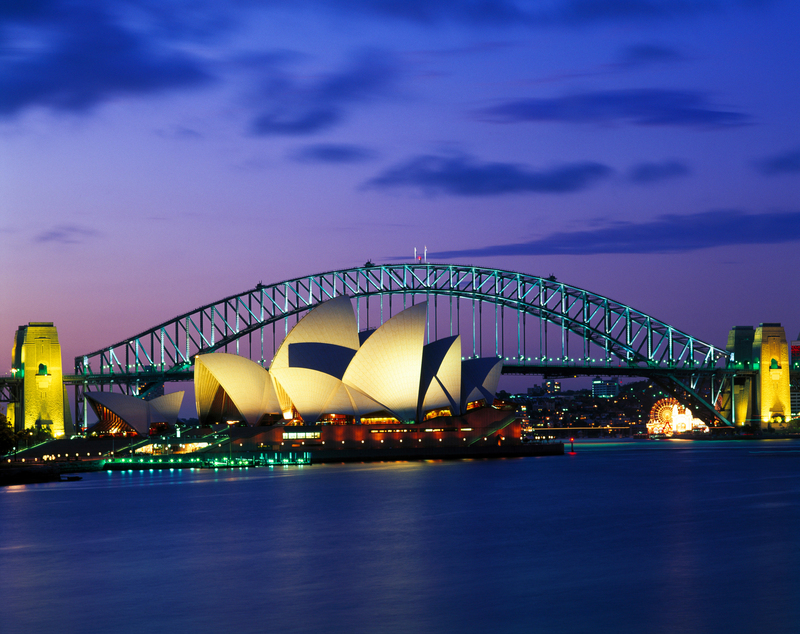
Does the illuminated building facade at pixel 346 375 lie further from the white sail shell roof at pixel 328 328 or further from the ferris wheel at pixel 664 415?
the ferris wheel at pixel 664 415

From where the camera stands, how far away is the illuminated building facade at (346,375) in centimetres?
6950

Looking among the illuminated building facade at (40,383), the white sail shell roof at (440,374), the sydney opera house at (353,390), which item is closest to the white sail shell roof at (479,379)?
the sydney opera house at (353,390)

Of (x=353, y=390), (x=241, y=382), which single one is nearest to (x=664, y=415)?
(x=353, y=390)

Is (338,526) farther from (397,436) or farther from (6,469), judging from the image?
(397,436)

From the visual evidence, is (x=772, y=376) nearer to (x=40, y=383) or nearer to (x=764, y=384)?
(x=764, y=384)

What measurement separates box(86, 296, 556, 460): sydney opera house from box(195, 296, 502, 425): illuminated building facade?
0.07 meters

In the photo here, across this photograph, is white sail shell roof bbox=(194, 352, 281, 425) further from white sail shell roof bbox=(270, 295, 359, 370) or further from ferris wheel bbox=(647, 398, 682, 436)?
ferris wheel bbox=(647, 398, 682, 436)

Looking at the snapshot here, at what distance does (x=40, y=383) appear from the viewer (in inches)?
3346

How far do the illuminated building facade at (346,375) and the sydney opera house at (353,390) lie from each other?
0.07 meters

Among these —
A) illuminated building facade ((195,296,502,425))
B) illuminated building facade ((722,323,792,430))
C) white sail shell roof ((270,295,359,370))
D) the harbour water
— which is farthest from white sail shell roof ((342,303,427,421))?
illuminated building facade ((722,323,792,430))

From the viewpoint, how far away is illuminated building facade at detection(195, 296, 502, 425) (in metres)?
69.5

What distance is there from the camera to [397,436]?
73.4m

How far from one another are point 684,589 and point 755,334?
317 feet

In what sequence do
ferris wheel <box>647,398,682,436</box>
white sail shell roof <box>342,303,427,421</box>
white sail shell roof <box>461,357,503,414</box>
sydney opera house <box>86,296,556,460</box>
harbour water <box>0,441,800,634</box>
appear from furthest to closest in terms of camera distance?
ferris wheel <box>647,398,682,436</box> → white sail shell roof <box>461,357,503,414</box> → sydney opera house <box>86,296,556,460</box> → white sail shell roof <box>342,303,427,421</box> → harbour water <box>0,441,800,634</box>
